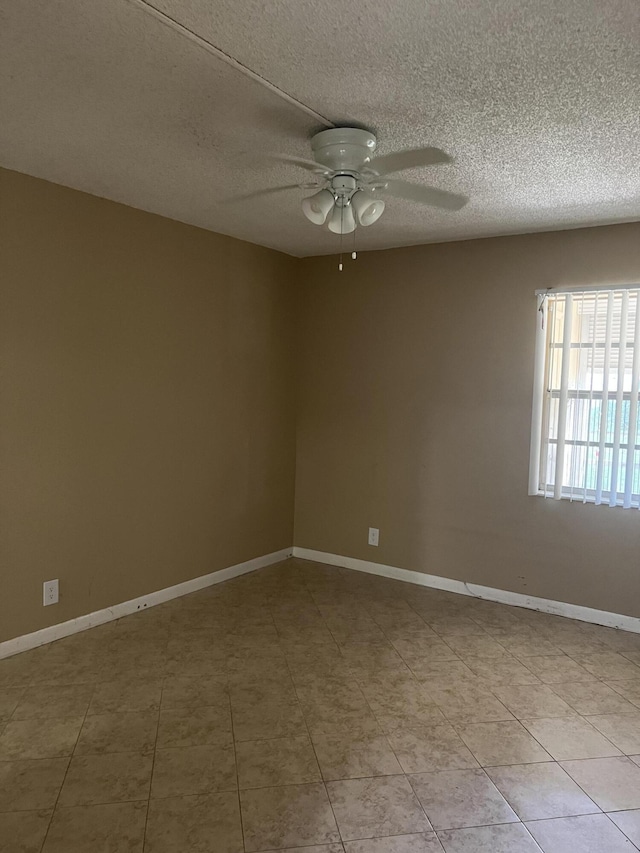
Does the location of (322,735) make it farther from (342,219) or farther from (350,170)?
(350,170)

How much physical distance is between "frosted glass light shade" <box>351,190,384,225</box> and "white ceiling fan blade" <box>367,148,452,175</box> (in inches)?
6.3

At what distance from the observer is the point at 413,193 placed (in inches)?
123

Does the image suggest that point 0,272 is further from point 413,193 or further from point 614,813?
point 614,813

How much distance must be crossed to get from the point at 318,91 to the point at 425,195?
123 cm

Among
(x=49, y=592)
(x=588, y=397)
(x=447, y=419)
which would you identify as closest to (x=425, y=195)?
(x=588, y=397)

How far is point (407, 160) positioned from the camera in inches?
105

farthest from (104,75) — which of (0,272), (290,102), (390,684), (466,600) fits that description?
(466,600)

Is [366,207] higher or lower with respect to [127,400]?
higher

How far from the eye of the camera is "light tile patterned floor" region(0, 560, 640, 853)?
6.68 feet

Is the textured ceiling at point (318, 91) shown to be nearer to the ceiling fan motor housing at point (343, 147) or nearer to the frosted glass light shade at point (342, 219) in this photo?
the ceiling fan motor housing at point (343, 147)

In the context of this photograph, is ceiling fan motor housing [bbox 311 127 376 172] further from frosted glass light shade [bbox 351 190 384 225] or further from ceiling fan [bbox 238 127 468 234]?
frosted glass light shade [bbox 351 190 384 225]

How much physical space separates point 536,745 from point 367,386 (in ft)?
8.73

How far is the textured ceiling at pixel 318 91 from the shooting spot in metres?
1.64

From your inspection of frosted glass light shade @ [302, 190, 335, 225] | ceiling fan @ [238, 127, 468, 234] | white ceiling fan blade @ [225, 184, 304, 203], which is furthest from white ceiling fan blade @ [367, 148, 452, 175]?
white ceiling fan blade @ [225, 184, 304, 203]
